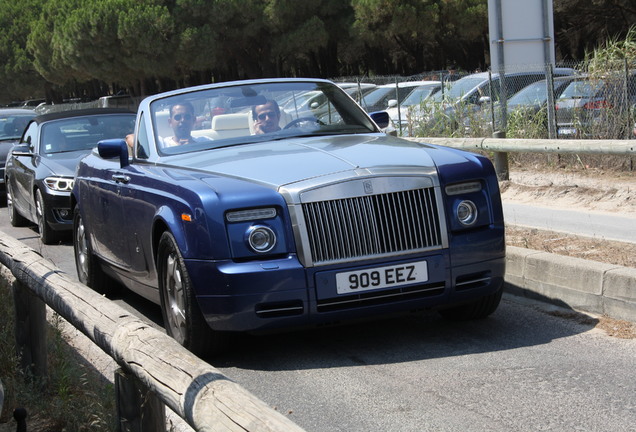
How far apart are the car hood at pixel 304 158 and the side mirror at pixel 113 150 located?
2.14 ft

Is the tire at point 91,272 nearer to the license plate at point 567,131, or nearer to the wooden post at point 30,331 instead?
the wooden post at point 30,331

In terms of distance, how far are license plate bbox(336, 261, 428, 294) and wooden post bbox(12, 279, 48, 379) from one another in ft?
5.39

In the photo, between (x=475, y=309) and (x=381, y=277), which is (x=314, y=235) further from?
(x=475, y=309)

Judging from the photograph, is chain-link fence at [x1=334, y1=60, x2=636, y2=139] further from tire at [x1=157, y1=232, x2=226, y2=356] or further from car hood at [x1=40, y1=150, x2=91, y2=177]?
tire at [x1=157, y1=232, x2=226, y2=356]

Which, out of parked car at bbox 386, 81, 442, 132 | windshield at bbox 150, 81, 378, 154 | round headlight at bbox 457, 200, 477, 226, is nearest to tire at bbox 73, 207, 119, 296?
windshield at bbox 150, 81, 378, 154

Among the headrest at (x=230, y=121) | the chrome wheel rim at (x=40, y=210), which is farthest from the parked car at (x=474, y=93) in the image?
the headrest at (x=230, y=121)

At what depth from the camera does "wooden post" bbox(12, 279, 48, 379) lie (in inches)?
216

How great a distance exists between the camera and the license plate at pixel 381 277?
5977 mm

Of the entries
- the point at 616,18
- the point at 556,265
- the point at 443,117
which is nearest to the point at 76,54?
the point at 616,18

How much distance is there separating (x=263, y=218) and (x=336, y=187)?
0.46 m

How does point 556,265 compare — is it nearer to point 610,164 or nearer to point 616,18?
point 610,164

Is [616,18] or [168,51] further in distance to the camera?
[168,51]

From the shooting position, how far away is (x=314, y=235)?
5.97 metres

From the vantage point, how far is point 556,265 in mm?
7516
